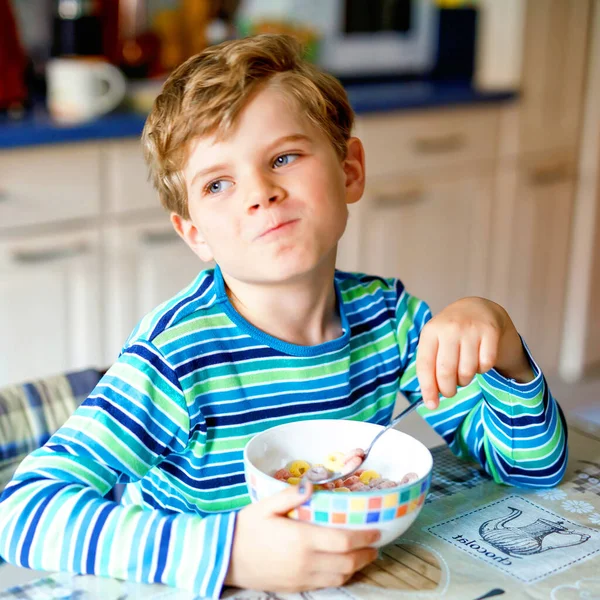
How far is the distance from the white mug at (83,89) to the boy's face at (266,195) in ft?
4.40

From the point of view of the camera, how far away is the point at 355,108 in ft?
7.89

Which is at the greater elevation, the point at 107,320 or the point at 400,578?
the point at 400,578

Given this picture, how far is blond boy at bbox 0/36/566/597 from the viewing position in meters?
0.77

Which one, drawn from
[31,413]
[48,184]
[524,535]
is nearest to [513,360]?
[524,535]

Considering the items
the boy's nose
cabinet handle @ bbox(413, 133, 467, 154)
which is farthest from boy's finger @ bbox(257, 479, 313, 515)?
cabinet handle @ bbox(413, 133, 467, 154)

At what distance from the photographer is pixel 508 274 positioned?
3074 millimetres

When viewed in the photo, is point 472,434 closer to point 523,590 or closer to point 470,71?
point 523,590

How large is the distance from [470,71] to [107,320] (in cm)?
167

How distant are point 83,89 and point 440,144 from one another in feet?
3.45

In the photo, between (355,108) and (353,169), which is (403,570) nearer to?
(353,169)

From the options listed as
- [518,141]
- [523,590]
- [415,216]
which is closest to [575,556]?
[523,590]

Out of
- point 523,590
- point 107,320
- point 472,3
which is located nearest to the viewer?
point 523,590

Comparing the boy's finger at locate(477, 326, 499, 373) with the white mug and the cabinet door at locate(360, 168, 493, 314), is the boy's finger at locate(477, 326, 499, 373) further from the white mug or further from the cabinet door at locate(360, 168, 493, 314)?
the cabinet door at locate(360, 168, 493, 314)

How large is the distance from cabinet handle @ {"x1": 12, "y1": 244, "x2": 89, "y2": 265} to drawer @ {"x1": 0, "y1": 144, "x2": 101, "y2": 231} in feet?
0.21
